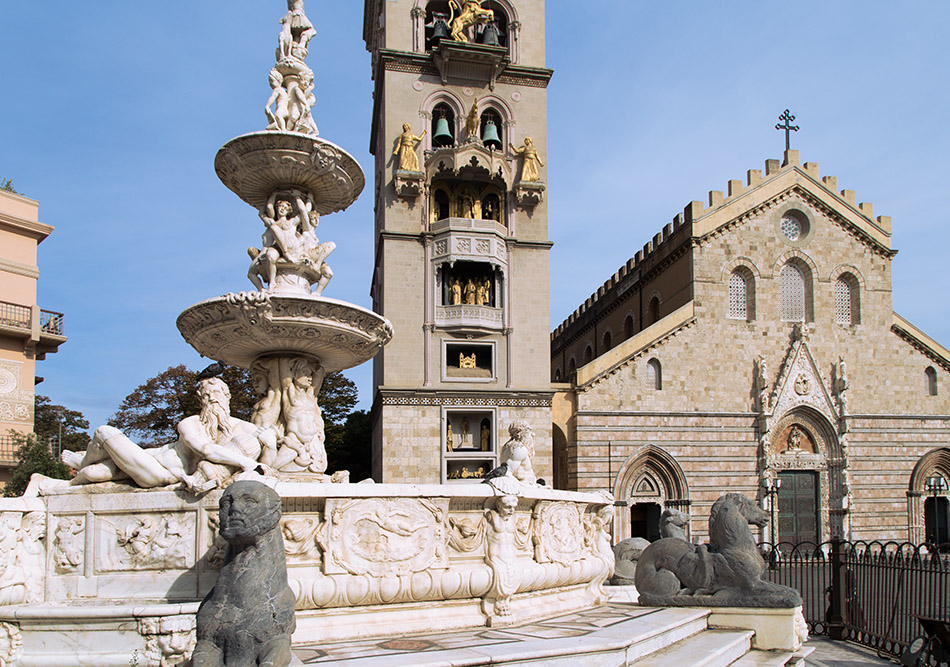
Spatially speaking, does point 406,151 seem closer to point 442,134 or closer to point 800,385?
point 442,134

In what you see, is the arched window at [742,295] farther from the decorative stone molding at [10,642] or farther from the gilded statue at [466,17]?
A: the decorative stone molding at [10,642]

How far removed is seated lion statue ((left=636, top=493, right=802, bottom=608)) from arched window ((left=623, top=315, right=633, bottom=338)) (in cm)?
3222

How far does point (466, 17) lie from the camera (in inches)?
1315

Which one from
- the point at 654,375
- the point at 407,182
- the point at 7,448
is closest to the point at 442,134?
the point at 407,182

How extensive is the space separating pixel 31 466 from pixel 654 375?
872 inches

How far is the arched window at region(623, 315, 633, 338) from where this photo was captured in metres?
42.0

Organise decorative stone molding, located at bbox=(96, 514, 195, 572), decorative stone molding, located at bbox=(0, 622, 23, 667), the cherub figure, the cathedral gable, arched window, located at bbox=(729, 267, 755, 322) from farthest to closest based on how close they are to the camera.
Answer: arched window, located at bbox=(729, 267, 755, 322)
the cathedral gable
the cherub figure
decorative stone molding, located at bbox=(96, 514, 195, 572)
decorative stone molding, located at bbox=(0, 622, 23, 667)

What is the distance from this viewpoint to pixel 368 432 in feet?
142

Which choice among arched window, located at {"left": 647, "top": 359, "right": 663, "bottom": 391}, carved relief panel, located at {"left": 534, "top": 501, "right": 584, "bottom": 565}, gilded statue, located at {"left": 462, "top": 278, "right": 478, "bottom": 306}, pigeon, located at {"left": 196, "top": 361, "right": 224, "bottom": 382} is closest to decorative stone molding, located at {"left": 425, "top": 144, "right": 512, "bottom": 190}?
gilded statue, located at {"left": 462, "top": 278, "right": 478, "bottom": 306}

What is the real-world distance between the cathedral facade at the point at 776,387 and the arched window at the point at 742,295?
6 centimetres

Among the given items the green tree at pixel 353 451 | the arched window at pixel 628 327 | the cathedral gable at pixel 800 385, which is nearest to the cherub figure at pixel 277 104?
the cathedral gable at pixel 800 385

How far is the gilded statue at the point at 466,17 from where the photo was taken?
33.3m

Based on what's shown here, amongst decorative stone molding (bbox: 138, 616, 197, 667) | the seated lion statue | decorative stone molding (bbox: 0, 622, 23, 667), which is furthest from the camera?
the seated lion statue

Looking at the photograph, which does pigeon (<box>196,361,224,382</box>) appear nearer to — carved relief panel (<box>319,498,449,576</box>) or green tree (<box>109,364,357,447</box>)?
carved relief panel (<box>319,498,449,576</box>)
